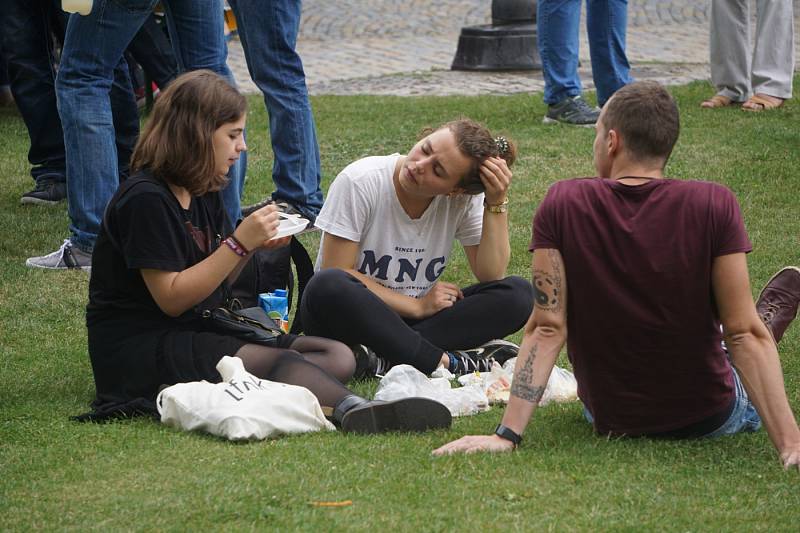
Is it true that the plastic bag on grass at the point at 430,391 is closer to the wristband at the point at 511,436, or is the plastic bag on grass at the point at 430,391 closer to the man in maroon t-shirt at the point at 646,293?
the wristband at the point at 511,436

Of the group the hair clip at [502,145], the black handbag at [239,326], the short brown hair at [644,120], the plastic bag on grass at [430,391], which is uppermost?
the short brown hair at [644,120]

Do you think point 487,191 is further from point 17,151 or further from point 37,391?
point 17,151

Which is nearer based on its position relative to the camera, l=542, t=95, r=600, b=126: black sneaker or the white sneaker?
the white sneaker

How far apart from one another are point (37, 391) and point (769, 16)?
6121 millimetres

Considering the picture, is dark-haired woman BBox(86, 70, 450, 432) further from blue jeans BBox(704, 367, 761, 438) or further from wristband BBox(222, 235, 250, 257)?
blue jeans BBox(704, 367, 761, 438)

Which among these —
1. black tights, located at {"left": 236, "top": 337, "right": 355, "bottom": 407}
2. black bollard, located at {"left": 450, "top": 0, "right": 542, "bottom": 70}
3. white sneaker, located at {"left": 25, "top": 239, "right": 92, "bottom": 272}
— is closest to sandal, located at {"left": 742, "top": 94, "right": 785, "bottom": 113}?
black bollard, located at {"left": 450, "top": 0, "right": 542, "bottom": 70}

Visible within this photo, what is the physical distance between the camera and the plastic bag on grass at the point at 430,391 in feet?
12.6

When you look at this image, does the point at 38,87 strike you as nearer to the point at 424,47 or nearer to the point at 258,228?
the point at 258,228

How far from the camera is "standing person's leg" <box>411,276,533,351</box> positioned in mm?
4484

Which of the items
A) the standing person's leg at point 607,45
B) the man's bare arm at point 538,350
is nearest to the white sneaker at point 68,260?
the man's bare arm at point 538,350

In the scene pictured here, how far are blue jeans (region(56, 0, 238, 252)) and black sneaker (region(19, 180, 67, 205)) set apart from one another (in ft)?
4.54

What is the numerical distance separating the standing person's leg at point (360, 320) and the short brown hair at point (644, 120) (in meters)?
1.31

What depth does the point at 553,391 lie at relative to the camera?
394 centimetres

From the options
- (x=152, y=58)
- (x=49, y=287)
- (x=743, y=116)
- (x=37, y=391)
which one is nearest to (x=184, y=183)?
(x=37, y=391)
